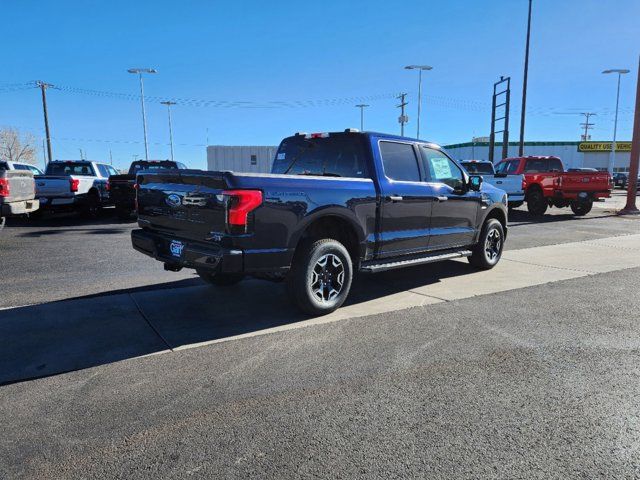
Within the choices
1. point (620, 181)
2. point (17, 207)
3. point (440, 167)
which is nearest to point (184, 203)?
point (440, 167)

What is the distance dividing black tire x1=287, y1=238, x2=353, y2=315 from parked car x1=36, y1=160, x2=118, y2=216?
1192 cm

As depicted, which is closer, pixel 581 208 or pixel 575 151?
pixel 581 208

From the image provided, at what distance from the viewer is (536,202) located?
1781 centimetres

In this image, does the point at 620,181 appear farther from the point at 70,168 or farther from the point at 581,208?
the point at 70,168

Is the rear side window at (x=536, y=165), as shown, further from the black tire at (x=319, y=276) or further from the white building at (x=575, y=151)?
the white building at (x=575, y=151)

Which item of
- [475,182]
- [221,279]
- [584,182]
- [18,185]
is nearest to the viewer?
[221,279]

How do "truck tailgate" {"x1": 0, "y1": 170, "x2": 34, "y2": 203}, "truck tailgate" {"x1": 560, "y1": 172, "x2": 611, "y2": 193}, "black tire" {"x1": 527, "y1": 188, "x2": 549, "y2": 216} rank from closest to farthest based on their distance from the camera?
"truck tailgate" {"x1": 0, "y1": 170, "x2": 34, "y2": 203}
"truck tailgate" {"x1": 560, "y1": 172, "x2": 611, "y2": 193}
"black tire" {"x1": 527, "y1": 188, "x2": 549, "y2": 216}

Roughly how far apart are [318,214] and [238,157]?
35.3m

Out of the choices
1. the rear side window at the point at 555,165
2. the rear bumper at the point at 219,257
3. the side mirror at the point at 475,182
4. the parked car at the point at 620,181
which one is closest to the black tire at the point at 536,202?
the rear side window at the point at 555,165

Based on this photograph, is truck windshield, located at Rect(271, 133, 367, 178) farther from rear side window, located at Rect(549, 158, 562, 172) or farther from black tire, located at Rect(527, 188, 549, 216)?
rear side window, located at Rect(549, 158, 562, 172)

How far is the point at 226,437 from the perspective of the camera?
9.21 feet

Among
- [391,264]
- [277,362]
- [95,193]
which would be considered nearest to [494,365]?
[277,362]

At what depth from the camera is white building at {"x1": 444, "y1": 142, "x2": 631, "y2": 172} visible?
7406cm

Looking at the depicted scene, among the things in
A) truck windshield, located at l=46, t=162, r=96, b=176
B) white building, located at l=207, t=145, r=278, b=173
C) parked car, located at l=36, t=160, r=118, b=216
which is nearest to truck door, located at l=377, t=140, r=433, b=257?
parked car, located at l=36, t=160, r=118, b=216
